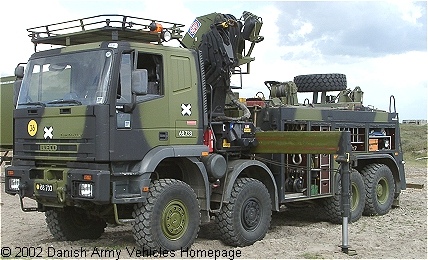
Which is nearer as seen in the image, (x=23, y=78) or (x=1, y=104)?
(x=23, y=78)

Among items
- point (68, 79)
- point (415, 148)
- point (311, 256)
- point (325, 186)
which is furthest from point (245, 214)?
point (415, 148)

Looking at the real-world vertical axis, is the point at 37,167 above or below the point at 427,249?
above

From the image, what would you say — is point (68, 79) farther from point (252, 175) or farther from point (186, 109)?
point (252, 175)

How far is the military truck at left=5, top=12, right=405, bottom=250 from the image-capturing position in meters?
8.10

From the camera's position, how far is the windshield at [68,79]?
813 centimetres

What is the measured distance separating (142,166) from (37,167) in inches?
63.3

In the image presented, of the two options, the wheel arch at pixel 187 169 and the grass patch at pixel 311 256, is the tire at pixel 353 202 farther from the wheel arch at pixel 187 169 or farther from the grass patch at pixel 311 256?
the wheel arch at pixel 187 169

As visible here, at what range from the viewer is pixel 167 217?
8477mm

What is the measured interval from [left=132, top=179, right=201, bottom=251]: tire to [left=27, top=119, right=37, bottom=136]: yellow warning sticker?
1.78 metres

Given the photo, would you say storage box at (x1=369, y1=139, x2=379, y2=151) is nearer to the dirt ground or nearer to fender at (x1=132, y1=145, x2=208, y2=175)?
the dirt ground

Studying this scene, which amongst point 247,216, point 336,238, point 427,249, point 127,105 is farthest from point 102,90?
point 427,249

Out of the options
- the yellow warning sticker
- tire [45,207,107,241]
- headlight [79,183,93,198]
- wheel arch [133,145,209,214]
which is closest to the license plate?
headlight [79,183,93,198]

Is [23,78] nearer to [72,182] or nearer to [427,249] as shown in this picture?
[72,182]

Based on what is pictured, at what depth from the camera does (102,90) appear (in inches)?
316
